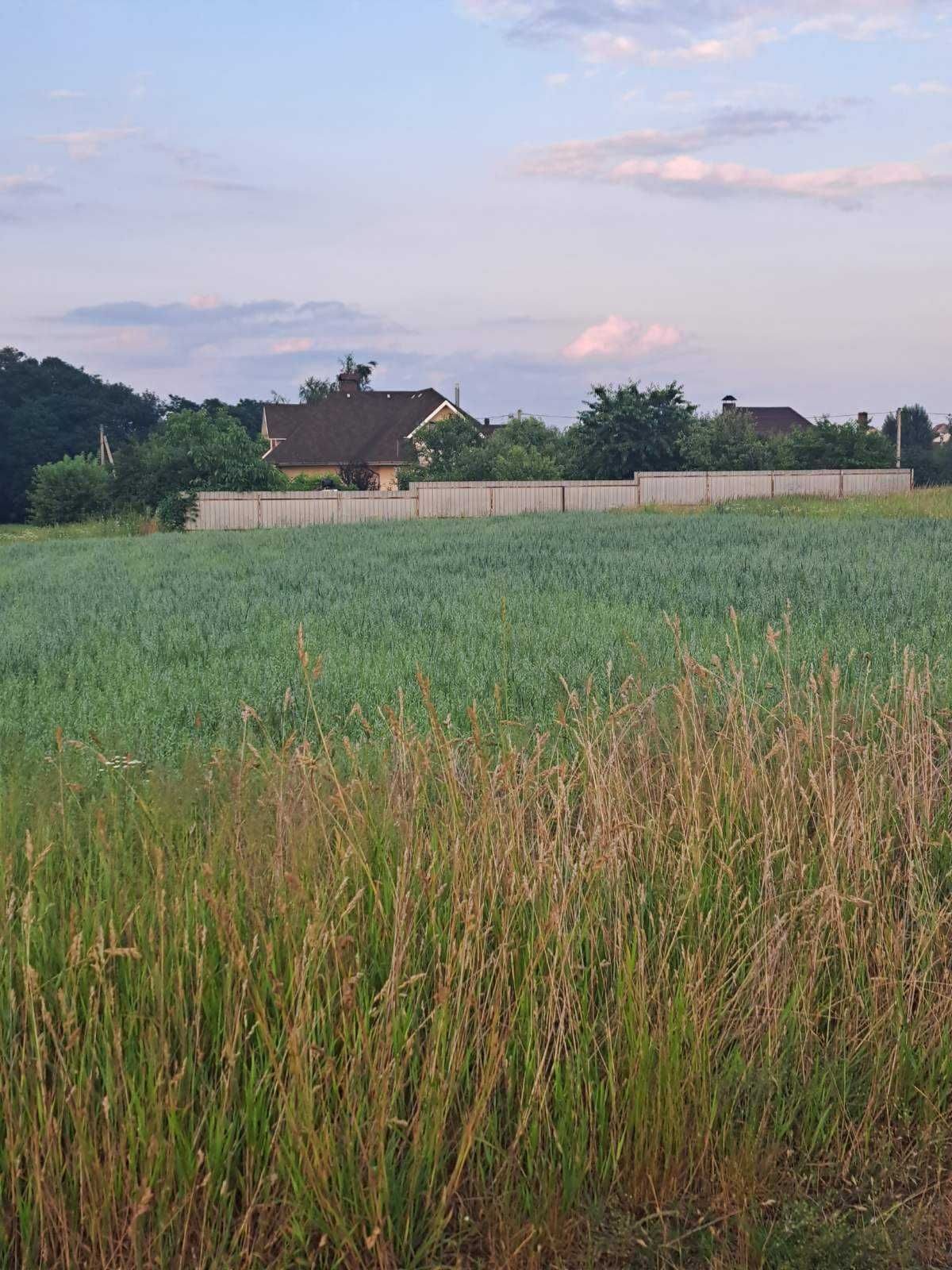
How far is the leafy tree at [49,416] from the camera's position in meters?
65.3

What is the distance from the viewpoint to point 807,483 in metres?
47.2

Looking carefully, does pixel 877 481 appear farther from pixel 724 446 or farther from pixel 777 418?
pixel 777 418

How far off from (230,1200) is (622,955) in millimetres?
1303

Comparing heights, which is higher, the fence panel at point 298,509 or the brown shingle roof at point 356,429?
the brown shingle roof at point 356,429

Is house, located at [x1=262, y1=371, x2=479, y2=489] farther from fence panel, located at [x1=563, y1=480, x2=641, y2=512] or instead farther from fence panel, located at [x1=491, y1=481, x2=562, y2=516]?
fence panel, located at [x1=563, y1=480, x2=641, y2=512]

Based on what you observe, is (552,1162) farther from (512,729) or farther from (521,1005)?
(512,729)

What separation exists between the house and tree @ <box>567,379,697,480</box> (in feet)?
41.6

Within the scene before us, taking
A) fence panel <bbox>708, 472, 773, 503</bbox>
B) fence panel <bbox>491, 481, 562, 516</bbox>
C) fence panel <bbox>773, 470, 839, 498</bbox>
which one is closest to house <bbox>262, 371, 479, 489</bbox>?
fence panel <bbox>491, 481, 562, 516</bbox>

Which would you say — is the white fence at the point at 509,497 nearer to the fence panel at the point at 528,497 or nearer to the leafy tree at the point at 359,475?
the fence panel at the point at 528,497

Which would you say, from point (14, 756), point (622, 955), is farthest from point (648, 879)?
point (14, 756)

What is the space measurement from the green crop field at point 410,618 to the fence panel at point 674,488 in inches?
795

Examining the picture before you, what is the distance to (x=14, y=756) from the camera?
536cm

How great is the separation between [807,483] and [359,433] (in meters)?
24.8

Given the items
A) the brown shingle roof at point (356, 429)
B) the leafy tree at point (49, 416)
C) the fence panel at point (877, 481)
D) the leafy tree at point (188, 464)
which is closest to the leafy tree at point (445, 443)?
the brown shingle roof at point (356, 429)
